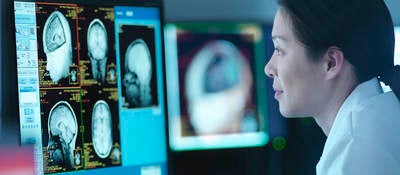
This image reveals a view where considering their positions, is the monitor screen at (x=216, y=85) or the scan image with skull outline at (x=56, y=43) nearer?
the scan image with skull outline at (x=56, y=43)

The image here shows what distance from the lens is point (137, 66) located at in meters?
1.20

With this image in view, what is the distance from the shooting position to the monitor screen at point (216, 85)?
74.2 inches

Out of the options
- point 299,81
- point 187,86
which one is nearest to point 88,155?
point 299,81

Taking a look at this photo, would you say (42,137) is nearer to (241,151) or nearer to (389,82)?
(389,82)

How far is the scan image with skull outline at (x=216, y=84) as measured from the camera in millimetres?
1902

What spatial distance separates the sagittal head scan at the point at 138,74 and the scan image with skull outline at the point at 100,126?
3 centimetres

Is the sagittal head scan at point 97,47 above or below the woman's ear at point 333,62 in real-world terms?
above

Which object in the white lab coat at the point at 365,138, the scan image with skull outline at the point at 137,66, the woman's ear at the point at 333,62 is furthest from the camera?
the scan image with skull outline at the point at 137,66

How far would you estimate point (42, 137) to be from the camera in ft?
3.58

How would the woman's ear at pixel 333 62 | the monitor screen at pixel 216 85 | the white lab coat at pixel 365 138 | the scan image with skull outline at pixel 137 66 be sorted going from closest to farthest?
the white lab coat at pixel 365 138, the woman's ear at pixel 333 62, the scan image with skull outline at pixel 137 66, the monitor screen at pixel 216 85

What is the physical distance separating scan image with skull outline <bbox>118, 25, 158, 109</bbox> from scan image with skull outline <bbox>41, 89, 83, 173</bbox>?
0.32 feet

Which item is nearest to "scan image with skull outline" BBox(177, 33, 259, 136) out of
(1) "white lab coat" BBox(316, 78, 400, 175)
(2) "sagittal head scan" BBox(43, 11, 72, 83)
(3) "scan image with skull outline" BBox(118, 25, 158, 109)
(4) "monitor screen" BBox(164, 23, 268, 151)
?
(4) "monitor screen" BBox(164, 23, 268, 151)

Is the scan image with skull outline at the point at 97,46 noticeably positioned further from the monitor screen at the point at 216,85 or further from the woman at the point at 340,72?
the monitor screen at the point at 216,85

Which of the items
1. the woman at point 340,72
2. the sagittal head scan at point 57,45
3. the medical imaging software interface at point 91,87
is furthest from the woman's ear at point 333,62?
the sagittal head scan at point 57,45
